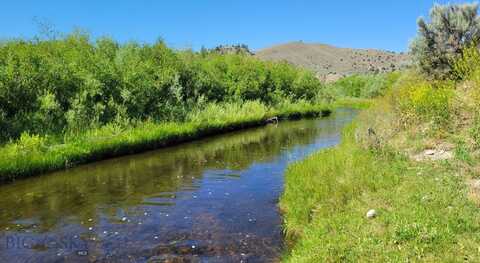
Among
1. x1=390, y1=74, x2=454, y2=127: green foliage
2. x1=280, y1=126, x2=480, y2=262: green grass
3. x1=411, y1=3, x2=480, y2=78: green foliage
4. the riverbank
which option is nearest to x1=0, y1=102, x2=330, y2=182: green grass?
the riverbank

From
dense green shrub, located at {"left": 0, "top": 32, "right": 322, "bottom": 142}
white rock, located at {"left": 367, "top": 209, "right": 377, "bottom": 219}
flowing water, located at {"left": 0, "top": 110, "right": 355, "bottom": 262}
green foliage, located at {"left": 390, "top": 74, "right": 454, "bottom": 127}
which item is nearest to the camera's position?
white rock, located at {"left": 367, "top": 209, "right": 377, "bottom": 219}

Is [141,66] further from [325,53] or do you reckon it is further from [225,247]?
[325,53]

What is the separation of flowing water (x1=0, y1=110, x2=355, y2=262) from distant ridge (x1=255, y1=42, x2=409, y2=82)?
12598cm

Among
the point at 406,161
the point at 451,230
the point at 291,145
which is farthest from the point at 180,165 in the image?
the point at 451,230

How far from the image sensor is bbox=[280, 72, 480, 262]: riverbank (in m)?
7.07

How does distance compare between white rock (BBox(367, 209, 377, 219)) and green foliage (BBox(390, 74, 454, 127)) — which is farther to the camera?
green foliage (BBox(390, 74, 454, 127))

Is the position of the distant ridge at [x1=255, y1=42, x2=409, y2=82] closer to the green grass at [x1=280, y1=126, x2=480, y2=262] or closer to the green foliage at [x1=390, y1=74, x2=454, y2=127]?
the green foliage at [x1=390, y1=74, x2=454, y2=127]

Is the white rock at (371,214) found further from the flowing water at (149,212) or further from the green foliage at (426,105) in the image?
the green foliage at (426,105)

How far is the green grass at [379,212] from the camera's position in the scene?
690 centimetres

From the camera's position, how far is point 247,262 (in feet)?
28.8

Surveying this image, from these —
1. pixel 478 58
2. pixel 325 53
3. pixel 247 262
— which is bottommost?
pixel 247 262

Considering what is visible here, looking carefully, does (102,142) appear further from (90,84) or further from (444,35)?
(444,35)

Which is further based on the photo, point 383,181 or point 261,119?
point 261,119

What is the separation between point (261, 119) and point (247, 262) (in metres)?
32.9
